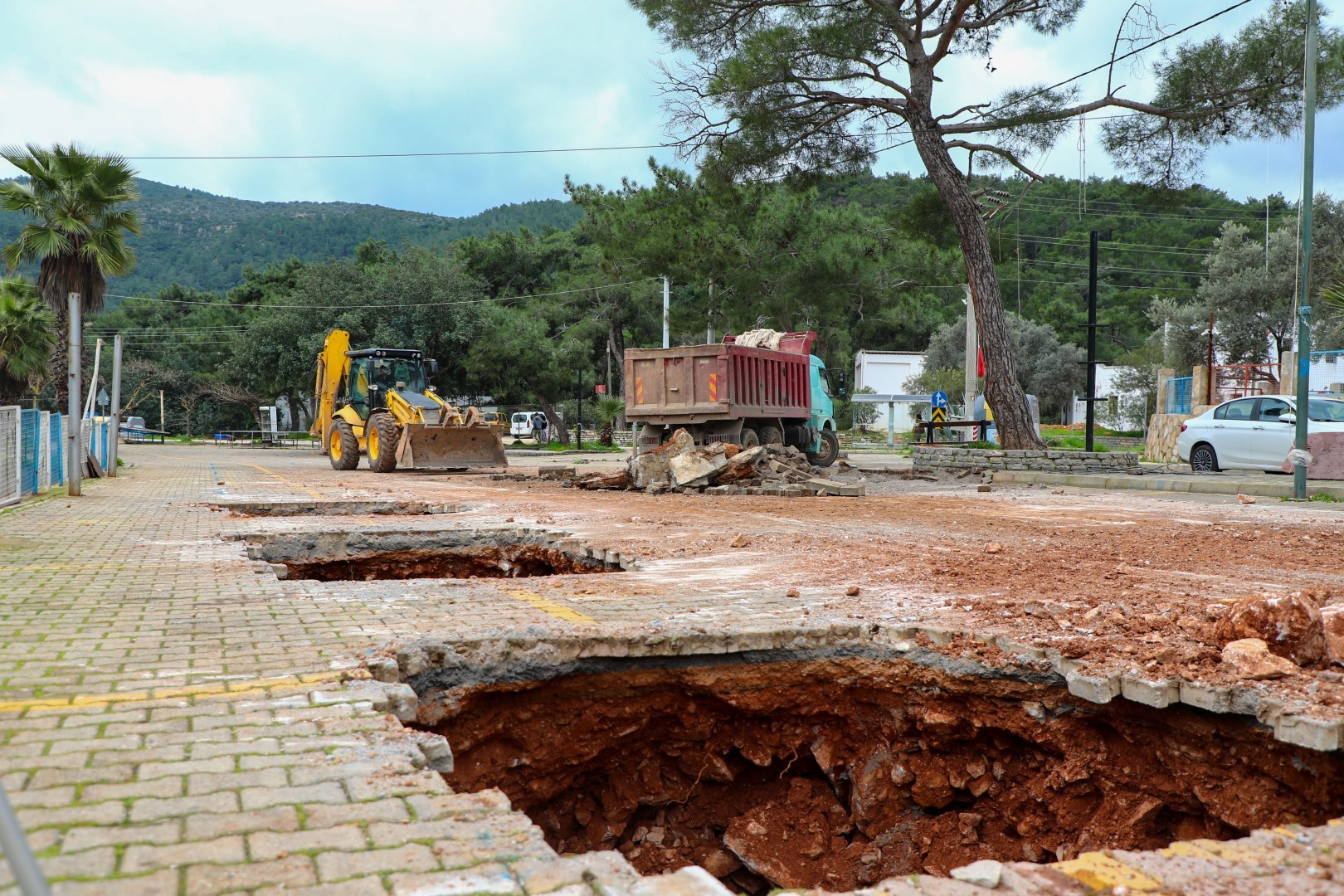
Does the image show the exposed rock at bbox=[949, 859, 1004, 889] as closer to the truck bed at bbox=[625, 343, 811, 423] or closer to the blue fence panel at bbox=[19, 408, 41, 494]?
the blue fence panel at bbox=[19, 408, 41, 494]

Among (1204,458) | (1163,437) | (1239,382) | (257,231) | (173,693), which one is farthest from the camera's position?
(257,231)

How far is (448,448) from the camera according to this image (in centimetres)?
2028

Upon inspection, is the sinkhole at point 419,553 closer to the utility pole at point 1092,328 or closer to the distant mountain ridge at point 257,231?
the utility pole at point 1092,328

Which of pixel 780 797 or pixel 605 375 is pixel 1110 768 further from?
pixel 605 375

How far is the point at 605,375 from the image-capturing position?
178 ft

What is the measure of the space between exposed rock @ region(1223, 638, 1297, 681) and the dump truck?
12.8 m

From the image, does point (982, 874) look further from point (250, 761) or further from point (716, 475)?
point (716, 475)

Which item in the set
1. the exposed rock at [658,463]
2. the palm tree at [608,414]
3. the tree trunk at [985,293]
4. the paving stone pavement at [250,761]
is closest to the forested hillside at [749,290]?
the tree trunk at [985,293]

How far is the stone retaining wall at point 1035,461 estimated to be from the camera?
56.4 feet

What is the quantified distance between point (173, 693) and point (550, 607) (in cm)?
206

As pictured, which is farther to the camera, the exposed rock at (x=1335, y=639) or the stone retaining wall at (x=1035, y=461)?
the stone retaining wall at (x=1035, y=461)

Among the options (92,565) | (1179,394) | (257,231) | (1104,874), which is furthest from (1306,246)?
(257,231)

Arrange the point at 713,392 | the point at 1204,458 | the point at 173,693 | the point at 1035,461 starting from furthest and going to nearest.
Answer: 1. the point at 1204,458
2. the point at 1035,461
3. the point at 713,392
4. the point at 173,693

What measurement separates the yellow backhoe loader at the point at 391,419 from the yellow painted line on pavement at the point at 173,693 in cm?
1651
